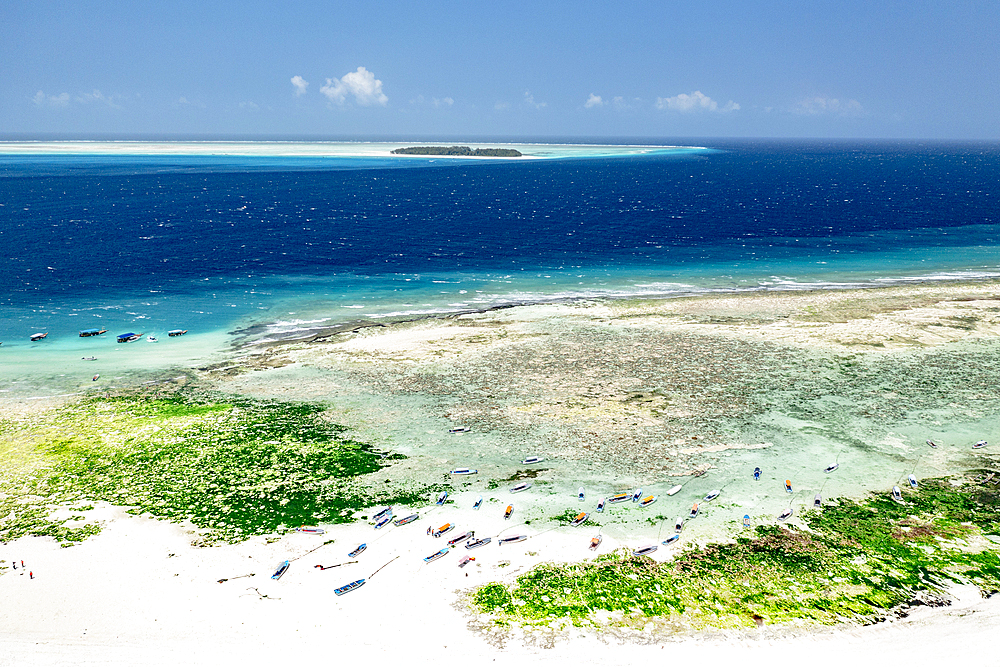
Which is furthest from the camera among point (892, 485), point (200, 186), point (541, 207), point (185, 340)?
point (200, 186)

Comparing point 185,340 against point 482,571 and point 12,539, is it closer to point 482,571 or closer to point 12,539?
point 12,539

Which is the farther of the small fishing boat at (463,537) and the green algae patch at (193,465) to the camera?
the green algae patch at (193,465)

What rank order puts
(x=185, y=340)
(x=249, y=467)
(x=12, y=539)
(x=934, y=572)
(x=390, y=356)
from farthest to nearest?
(x=185, y=340)
(x=390, y=356)
(x=249, y=467)
(x=12, y=539)
(x=934, y=572)

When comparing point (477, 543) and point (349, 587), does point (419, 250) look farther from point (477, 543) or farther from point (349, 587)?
point (349, 587)

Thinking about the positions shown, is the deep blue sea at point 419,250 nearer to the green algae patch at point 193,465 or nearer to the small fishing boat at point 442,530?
the green algae patch at point 193,465

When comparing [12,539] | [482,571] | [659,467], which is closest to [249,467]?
[12,539]

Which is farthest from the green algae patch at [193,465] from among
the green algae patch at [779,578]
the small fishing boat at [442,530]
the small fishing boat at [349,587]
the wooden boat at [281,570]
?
the green algae patch at [779,578]

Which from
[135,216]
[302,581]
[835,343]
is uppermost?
[135,216]
